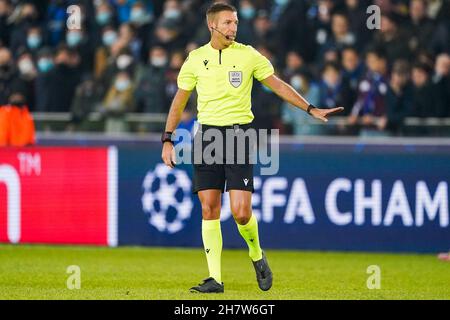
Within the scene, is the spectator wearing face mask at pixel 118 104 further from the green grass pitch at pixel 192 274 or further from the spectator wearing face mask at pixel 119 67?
the green grass pitch at pixel 192 274

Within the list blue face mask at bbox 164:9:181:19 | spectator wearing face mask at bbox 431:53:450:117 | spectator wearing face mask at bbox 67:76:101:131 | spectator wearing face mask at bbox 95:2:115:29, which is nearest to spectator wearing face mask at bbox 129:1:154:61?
spectator wearing face mask at bbox 95:2:115:29

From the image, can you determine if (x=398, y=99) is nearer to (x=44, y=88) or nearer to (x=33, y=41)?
(x=44, y=88)

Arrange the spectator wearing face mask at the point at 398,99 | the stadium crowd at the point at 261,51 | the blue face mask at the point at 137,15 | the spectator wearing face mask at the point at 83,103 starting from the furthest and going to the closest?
1. the blue face mask at the point at 137,15
2. the spectator wearing face mask at the point at 83,103
3. the stadium crowd at the point at 261,51
4. the spectator wearing face mask at the point at 398,99

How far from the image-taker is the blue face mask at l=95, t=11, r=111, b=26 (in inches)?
803

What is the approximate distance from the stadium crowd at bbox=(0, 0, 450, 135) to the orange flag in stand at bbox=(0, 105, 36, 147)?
1.23ft

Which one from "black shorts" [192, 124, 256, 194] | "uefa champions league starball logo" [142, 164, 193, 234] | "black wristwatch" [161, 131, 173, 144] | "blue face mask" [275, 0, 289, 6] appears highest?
"blue face mask" [275, 0, 289, 6]

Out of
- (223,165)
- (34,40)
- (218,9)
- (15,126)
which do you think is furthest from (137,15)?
(223,165)

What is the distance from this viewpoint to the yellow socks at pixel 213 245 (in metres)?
10.6

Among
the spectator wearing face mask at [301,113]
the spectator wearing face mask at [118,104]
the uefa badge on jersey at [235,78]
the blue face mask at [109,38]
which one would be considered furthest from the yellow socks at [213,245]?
the blue face mask at [109,38]

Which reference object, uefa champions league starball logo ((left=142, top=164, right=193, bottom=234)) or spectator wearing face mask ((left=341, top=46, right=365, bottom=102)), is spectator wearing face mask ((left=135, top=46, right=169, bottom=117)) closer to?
uefa champions league starball logo ((left=142, top=164, right=193, bottom=234))

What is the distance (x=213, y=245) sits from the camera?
10.6 m

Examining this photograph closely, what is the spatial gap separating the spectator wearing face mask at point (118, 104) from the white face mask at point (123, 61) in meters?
0.18

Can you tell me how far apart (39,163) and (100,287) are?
17.6ft

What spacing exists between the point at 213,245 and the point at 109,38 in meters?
9.99
